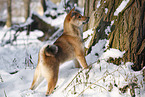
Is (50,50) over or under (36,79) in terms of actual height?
over

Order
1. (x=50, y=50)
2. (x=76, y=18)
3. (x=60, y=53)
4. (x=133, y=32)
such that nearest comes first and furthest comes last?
(x=50, y=50)
(x=60, y=53)
(x=133, y=32)
(x=76, y=18)

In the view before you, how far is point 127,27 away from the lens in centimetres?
283

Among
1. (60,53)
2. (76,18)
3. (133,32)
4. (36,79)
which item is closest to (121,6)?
(133,32)

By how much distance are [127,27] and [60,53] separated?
4.58 feet

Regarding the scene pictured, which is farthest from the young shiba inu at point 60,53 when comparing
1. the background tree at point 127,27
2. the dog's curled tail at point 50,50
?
the background tree at point 127,27

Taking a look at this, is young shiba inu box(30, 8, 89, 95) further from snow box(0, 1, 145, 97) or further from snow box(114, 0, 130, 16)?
snow box(114, 0, 130, 16)

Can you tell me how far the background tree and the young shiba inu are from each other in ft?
1.57

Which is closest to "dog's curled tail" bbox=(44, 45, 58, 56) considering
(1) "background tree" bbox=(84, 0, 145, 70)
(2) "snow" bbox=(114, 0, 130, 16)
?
(1) "background tree" bbox=(84, 0, 145, 70)

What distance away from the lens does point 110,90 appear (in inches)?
91.4

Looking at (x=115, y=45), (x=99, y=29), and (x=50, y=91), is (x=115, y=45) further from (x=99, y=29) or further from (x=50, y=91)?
(x=50, y=91)

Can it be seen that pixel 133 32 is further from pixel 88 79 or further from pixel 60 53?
pixel 60 53

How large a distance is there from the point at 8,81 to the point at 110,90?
6.35 ft

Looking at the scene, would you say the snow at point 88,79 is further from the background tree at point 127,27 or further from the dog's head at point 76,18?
the dog's head at point 76,18

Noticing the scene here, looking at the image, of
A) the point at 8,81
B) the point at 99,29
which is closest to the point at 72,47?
the point at 99,29
